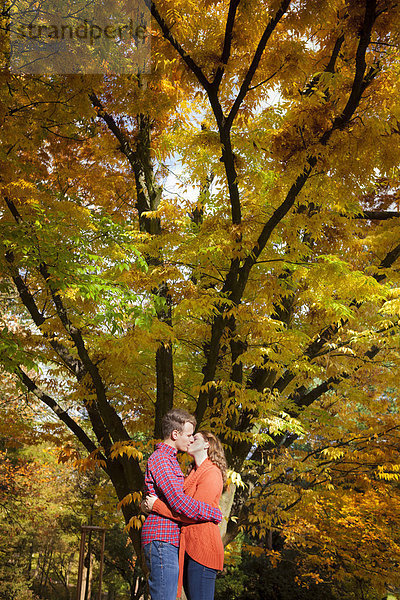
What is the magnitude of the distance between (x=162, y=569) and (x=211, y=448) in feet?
2.29

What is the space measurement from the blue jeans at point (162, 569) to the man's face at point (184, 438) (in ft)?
1.63

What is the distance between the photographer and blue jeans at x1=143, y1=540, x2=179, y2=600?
2.43 metres

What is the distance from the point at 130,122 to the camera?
6.99 meters

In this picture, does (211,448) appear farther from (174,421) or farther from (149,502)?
(149,502)

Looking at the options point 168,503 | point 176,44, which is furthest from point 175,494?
point 176,44

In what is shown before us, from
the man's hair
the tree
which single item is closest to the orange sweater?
the man's hair

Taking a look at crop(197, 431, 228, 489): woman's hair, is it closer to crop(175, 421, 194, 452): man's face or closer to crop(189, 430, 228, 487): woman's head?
crop(189, 430, 228, 487): woman's head

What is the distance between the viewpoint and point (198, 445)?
2840 millimetres

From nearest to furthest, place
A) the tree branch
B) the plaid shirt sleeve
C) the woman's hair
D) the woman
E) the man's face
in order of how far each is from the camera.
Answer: the plaid shirt sleeve < the woman < the man's face < the woman's hair < the tree branch

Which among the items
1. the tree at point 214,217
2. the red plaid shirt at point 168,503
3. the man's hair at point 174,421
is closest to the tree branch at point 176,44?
the tree at point 214,217

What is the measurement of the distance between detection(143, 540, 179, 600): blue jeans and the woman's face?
1.73ft

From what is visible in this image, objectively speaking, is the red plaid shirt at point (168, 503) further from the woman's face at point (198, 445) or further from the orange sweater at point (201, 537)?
the woman's face at point (198, 445)

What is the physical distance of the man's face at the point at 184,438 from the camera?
8.79 ft

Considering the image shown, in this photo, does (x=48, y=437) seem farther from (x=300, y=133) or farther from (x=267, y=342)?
(x=300, y=133)
